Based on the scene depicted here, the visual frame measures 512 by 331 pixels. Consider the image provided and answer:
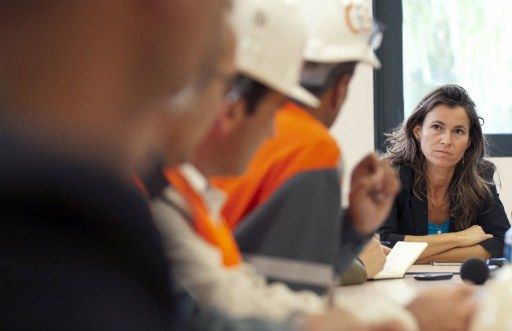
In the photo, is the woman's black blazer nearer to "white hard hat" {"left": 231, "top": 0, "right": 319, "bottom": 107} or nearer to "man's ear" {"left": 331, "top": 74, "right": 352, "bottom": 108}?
"man's ear" {"left": 331, "top": 74, "right": 352, "bottom": 108}

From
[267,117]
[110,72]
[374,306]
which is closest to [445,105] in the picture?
[267,117]

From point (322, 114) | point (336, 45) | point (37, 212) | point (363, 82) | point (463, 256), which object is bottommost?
point (463, 256)

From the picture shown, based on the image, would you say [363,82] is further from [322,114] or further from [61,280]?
[61,280]

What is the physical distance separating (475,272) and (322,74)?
618 mm

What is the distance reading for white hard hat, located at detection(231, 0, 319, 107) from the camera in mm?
1667

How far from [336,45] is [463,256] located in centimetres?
153

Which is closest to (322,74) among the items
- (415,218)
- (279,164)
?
(279,164)

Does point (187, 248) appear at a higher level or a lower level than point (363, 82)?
higher

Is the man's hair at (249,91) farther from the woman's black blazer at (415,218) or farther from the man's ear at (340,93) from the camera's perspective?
the woman's black blazer at (415,218)

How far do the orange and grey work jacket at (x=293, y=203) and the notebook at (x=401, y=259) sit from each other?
1.09m

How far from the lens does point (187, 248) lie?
846 millimetres

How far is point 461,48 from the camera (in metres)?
5.11

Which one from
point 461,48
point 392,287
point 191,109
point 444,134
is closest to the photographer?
point 191,109

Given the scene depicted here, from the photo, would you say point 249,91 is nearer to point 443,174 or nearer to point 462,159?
point 443,174
